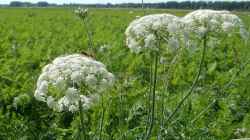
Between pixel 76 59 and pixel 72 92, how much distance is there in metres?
0.26

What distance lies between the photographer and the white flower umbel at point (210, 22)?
3.30 metres

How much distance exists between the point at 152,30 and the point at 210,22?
0.41 m

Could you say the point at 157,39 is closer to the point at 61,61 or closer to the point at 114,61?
the point at 61,61

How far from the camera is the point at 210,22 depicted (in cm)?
331

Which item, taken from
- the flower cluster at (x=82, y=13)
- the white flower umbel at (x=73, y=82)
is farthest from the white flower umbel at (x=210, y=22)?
the flower cluster at (x=82, y=13)

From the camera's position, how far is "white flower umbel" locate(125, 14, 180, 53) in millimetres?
3051

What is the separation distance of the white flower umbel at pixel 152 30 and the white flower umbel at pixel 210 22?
0.18 m

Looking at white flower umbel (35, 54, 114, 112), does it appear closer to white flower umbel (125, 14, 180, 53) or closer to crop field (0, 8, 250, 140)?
crop field (0, 8, 250, 140)

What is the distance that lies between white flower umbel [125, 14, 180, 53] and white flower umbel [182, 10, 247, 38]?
0.59ft

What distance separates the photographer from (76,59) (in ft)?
9.42

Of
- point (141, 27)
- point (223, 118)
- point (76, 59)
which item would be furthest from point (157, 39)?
point (223, 118)

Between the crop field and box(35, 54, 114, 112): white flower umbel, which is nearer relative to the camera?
box(35, 54, 114, 112): white flower umbel

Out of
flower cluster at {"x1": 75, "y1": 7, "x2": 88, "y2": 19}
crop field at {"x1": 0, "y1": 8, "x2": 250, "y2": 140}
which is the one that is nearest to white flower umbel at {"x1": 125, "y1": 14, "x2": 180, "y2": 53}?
crop field at {"x1": 0, "y1": 8, "x2": 250, "y2": 140}

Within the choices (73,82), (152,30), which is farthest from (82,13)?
(73,82)
